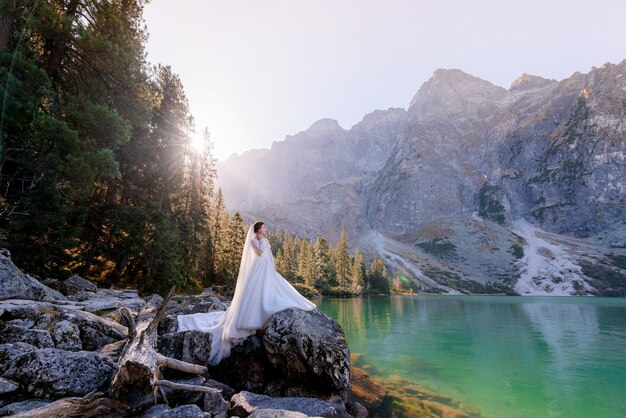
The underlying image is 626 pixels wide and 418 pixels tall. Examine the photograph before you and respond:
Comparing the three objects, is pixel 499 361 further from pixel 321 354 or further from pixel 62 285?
pixel 62 285

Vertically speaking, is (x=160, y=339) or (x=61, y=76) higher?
(x=61, y=76)

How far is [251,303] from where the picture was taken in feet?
31.0

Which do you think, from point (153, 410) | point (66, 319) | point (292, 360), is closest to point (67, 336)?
point (66, 319)

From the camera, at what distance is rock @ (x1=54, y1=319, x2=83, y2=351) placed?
24.6 feet

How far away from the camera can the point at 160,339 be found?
871 centimetres

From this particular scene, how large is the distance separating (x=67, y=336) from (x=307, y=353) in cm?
602

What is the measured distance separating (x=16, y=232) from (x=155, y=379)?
1589cm

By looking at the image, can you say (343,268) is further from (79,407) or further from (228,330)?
(79,407)

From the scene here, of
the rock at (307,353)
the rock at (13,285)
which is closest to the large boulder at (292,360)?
the rock at (307,353)

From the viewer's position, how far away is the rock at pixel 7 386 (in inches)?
203

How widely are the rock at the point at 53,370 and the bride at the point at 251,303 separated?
3.39 metres

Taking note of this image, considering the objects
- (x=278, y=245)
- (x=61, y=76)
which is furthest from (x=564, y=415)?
(x=278, y=245)

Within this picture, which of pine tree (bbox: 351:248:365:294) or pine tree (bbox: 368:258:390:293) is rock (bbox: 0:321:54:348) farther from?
pine tree (bbox: 368:258:390:293)

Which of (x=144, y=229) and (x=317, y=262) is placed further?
(x=317, y=262)
